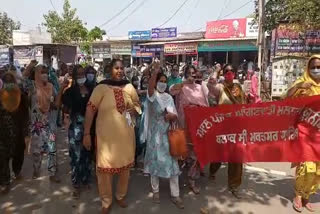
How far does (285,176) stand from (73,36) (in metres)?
32.6

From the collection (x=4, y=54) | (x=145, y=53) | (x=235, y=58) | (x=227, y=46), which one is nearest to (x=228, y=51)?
(x=227, y=46)

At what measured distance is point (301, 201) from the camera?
439 cm

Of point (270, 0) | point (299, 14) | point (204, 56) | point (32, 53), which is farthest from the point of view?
point (204, 56)

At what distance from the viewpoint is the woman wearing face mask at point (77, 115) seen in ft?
15.2

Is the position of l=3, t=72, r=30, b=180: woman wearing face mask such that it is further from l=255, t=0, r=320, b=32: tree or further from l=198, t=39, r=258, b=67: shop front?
l=198, t=39, r=258, b=67: shop front

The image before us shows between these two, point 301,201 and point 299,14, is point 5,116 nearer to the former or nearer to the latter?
point 301,201

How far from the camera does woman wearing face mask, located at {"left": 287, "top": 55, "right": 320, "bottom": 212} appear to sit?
4.23 m

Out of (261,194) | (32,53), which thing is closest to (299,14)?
(261,194)

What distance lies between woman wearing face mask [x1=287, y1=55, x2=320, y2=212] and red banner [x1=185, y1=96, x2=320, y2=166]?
Result: 0.69ft

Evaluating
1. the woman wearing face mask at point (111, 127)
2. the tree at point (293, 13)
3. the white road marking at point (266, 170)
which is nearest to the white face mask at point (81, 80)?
the woman wearing face mask at point (111, 127)

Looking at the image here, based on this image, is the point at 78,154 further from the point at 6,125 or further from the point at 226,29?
the point at 226,29

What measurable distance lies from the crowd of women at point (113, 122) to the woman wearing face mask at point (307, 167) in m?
0.01

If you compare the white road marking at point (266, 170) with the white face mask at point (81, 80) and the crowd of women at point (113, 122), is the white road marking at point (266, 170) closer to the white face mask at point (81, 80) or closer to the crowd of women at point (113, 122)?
the crowd of women at point (113, 122)

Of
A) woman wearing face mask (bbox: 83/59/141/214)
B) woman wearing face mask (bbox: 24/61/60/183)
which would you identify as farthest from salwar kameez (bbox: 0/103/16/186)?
woman wearing face mask (bbox: 83/59/141/214)
